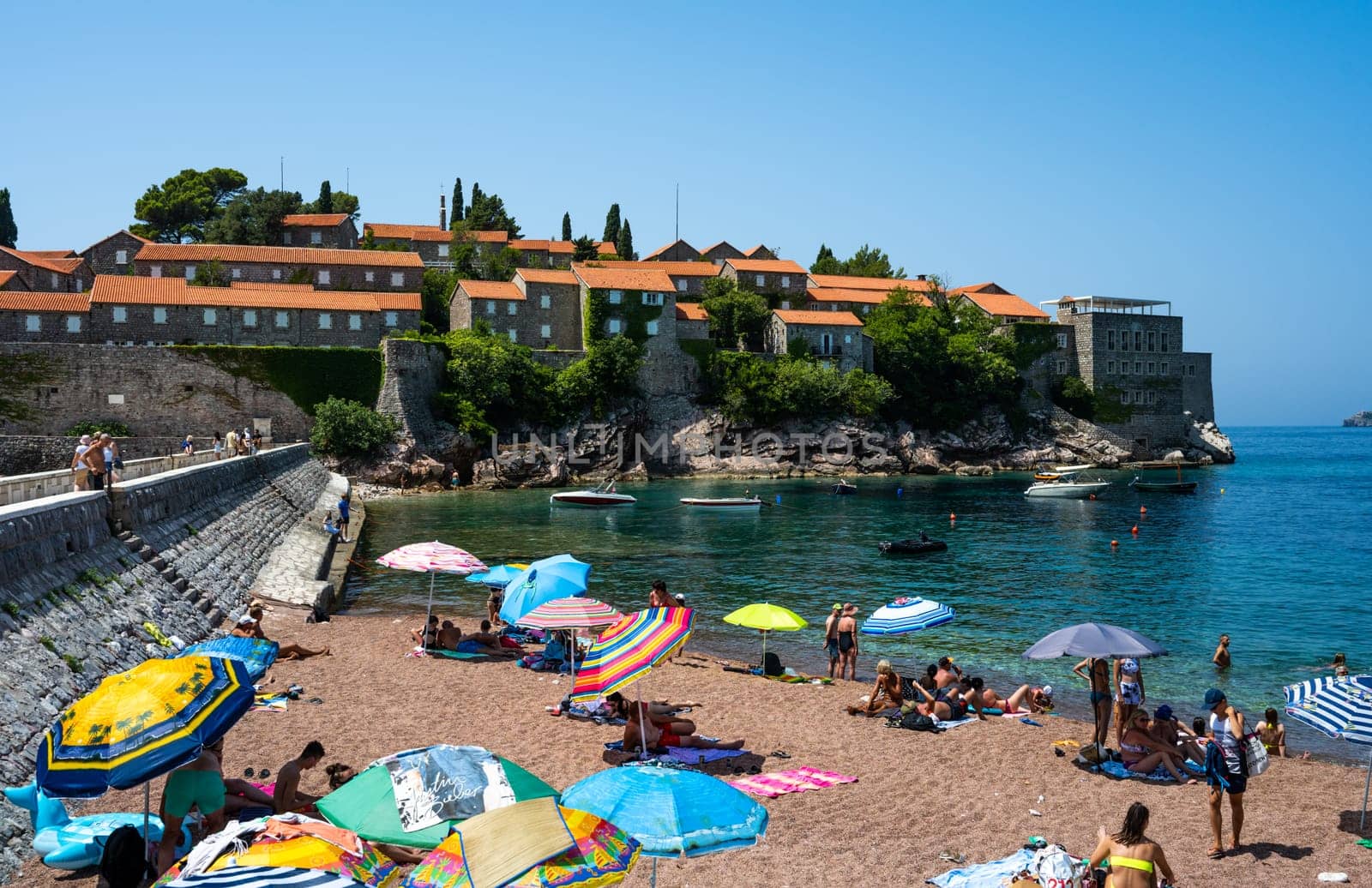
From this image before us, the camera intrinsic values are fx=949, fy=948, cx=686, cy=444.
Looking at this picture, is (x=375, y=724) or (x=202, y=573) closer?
(x=375, y=724)

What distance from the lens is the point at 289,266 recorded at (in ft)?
235

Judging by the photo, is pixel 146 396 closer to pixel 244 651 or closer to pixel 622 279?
pixel 622 279

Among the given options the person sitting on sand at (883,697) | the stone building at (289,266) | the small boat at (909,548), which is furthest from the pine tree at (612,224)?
the person sitting on sand at (883,697)

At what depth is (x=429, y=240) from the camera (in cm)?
8631

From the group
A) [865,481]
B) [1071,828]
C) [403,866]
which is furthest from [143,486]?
[865,481]

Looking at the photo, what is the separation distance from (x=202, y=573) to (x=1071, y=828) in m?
17.8

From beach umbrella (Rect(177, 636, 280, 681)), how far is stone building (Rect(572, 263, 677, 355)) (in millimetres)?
58148

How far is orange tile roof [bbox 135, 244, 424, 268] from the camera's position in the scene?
70.8m

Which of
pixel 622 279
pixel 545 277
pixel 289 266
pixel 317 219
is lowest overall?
pixel 622 279

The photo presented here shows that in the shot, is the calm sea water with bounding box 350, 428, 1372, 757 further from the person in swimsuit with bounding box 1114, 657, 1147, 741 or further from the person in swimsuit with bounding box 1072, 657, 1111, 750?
the person in swimsuit with bounding box 1114, 657, 1147, 741

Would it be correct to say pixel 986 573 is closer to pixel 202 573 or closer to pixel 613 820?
pixel 202 573

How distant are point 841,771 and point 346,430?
50947 mm

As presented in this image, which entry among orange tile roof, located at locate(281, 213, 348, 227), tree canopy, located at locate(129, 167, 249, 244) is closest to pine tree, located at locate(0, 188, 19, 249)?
tree canopy, located at locate(129, 167, 249, 244)

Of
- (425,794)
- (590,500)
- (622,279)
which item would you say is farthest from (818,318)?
(425,794)
